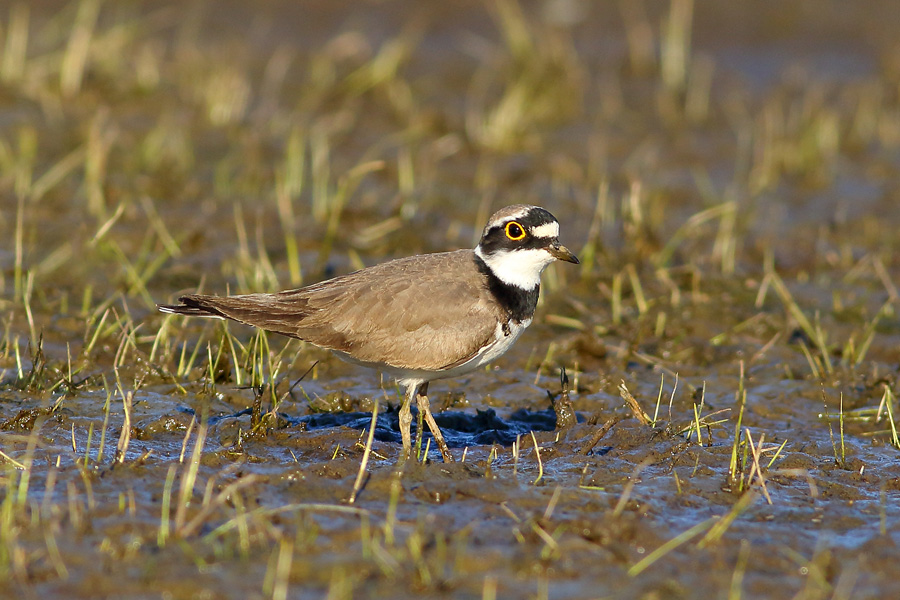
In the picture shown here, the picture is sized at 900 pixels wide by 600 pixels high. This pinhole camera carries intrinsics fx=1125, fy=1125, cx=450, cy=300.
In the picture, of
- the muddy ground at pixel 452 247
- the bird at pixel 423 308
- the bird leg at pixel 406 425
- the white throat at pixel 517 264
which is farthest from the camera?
the white throat at pixel 517 264

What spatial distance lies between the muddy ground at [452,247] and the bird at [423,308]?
421 mm

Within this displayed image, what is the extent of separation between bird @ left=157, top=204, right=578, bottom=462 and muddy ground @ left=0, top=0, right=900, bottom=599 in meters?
0.42

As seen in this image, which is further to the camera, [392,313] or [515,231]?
[515,231]

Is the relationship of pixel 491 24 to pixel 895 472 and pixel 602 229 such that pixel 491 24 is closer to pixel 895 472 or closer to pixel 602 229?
pixel 602 229

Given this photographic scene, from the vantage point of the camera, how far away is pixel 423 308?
704 centimetres

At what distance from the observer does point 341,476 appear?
6.26 meters

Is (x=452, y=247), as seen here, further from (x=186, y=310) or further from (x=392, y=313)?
(x=186, y=310)

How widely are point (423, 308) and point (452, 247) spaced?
11.1ft

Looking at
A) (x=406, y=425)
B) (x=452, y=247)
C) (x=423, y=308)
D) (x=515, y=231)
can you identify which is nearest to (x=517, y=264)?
(x=515, y=231)

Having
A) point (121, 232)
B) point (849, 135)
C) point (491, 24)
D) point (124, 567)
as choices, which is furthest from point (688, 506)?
point (491, 24)

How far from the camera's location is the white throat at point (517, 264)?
23.8 feet

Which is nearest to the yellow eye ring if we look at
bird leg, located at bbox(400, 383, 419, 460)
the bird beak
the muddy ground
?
the bird beak

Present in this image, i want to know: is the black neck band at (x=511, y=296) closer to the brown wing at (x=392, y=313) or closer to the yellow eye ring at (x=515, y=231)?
the brown wing at (x=392, y=313)

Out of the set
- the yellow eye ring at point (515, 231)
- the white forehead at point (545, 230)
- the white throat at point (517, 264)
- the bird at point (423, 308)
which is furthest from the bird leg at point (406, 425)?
the white forehead at point (545, 230)
